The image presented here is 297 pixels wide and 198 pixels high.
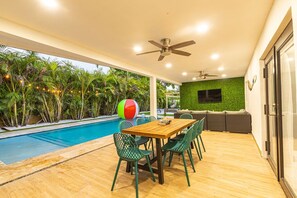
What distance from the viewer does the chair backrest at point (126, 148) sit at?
2.01 m

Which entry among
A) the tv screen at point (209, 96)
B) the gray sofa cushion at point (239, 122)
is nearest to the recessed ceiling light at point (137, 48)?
the gray sofa cushion at point (239, 122)

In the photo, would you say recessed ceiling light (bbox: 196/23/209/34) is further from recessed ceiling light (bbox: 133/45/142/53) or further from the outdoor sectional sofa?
the outdoor sectional sofa

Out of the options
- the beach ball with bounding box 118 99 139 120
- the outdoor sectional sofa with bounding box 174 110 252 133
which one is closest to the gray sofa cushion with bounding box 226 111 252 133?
the outdoor sectional sofa with bounding box 174 110 252 133

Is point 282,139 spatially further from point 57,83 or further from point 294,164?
point 57,83

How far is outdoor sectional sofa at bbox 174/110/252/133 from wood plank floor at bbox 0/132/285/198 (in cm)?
208

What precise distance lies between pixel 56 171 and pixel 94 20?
2.71 meters

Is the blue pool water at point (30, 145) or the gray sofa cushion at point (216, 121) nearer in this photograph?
the blue pool water at point (30, 145)

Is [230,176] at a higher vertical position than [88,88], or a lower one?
lower

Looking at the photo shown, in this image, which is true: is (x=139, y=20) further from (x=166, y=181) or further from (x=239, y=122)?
(x=239, y=122)

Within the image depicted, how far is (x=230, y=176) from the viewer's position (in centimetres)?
232

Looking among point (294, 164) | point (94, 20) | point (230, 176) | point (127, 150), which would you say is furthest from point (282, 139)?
point (94, 20)

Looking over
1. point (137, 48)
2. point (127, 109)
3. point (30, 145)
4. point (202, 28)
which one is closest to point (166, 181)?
point (202, 28)

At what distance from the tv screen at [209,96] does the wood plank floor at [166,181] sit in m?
7.25

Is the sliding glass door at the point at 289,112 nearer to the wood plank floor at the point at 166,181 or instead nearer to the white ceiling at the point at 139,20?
the wood plank floor at the point at 166,181
